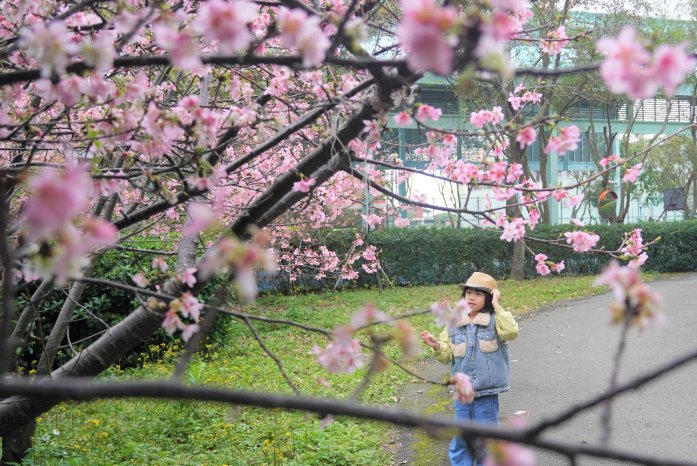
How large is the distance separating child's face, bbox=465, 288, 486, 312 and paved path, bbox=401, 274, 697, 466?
116 centimetres

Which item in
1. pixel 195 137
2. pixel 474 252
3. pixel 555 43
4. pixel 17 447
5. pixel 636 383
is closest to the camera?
pixel 636 383

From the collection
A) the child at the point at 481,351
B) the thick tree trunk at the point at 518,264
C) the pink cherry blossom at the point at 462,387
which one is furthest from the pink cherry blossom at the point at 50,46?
the thick tree trunk at the point at 518,264

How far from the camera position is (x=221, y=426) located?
5.71 meters

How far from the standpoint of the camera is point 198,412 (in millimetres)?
6148

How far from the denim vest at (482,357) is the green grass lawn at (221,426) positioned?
997mm

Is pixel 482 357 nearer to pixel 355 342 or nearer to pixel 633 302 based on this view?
pixel 355 342

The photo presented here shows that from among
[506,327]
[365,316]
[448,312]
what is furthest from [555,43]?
[365,316]

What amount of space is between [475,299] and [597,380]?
3218 mm

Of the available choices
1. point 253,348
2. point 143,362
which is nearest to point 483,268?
point 253,348

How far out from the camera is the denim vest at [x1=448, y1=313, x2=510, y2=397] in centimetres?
457

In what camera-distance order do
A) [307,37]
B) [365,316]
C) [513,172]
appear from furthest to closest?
[513,172]
[365,316]
[307,37]

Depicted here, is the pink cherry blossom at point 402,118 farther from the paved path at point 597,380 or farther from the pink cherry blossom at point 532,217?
the paved path at point 597,380

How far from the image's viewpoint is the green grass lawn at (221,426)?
16.6ft

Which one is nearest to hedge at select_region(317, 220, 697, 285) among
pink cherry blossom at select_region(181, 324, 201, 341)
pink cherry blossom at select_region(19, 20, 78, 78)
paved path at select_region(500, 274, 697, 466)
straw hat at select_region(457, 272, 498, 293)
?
paved path at select_region(500, 274, 697, 466)
